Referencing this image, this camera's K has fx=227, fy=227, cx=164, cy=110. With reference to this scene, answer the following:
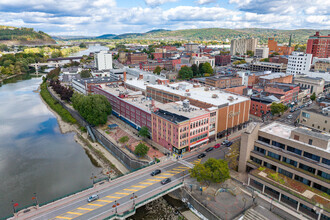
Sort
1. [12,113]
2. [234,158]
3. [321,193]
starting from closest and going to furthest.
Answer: [321,193]
[234,158]
[12,113]

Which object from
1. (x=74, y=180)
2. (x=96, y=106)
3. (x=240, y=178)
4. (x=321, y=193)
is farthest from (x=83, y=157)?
(x=321, y=193)

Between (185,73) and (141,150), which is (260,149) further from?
(185,73)

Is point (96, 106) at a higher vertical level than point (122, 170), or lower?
higher

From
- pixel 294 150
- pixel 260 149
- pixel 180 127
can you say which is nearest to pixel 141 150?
pixel 180 127

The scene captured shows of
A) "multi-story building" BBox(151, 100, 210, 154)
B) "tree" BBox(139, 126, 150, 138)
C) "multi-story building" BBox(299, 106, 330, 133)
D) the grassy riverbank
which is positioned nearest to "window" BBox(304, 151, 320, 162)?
"multi-story building" BBox(299, 106, 330, 133)

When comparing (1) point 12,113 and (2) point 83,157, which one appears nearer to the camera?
(2) point 83,157

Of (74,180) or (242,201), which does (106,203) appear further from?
(242,201)

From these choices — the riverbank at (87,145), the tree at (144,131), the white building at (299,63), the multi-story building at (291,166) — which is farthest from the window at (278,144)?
the white building at (299,63)
